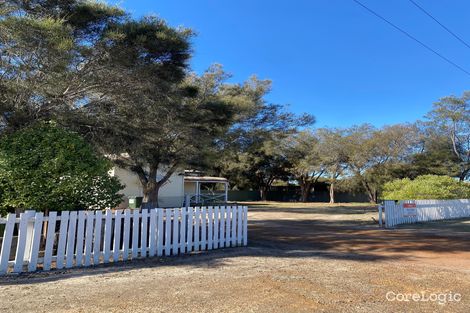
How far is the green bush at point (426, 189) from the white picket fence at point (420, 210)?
0.90 m

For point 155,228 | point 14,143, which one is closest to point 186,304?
point 155,228

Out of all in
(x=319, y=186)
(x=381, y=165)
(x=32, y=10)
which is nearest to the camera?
(x=32, y=10)

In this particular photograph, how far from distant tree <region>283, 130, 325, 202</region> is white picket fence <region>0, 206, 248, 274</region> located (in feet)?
101

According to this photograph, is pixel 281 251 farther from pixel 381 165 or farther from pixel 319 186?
pixel 319 186

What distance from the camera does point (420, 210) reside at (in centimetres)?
1630

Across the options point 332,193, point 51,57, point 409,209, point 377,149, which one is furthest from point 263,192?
point 51,57

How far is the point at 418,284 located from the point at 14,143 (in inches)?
286

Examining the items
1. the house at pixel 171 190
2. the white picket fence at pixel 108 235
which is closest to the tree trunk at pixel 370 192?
the house at pixel 171 190

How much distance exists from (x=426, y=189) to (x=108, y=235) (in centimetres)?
1769

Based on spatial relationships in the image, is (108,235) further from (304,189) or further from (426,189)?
(304,189)

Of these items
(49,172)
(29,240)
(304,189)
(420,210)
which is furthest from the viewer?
(304,189)

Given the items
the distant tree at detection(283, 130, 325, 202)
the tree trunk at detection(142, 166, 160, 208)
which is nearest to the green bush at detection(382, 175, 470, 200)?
the tree trunk at detection(142, 166, 160, 208)

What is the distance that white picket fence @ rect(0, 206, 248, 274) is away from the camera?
5951mm

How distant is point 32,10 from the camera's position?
7668mm
